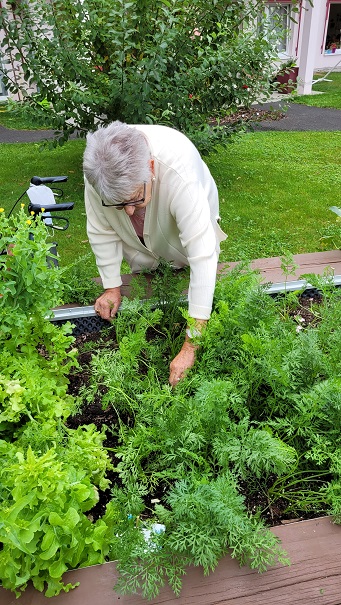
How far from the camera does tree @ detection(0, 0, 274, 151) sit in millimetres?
4008

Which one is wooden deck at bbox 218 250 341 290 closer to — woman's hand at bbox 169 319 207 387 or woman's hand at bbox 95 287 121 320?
woman's hand at bbox 95 287 121 320

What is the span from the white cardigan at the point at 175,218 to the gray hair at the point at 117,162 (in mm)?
174

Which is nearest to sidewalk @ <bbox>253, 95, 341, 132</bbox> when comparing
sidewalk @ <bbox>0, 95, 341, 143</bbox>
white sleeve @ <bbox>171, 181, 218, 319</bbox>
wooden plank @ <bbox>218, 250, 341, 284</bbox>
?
sidewalk @ <bbox>0, 95, 341, 143</bbox>

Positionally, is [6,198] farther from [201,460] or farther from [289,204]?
[201,460]

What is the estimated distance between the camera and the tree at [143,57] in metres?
4.01

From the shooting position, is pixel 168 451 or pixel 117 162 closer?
pixel 168 451

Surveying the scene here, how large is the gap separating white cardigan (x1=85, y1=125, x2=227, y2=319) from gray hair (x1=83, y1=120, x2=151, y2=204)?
0.17m

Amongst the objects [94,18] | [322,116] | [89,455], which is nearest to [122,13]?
[94,18]

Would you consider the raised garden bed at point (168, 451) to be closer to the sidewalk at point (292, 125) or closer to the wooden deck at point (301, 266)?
the wooden deck at point (301, 266)

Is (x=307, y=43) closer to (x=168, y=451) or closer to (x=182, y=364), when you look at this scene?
(x=182, y=364)

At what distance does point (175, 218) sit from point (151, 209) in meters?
0.11

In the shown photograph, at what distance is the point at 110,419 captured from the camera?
1.83 metres

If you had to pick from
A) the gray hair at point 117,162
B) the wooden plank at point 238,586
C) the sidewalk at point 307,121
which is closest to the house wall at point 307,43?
the sidewalk at point 307,121

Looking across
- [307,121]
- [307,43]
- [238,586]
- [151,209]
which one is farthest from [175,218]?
[307,43]
